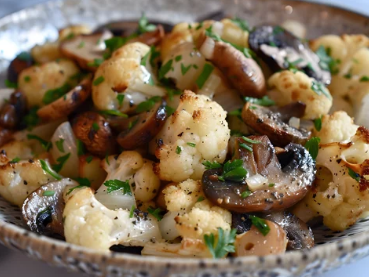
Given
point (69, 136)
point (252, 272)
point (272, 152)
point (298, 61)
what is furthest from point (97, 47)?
point (252, 272)

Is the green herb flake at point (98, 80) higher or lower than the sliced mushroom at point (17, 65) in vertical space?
higher

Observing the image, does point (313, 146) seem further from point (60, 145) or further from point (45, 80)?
point (45, 80)

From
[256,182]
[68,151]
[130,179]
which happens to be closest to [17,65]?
[68,151]

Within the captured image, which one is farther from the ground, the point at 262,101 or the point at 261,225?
the point at 262,101

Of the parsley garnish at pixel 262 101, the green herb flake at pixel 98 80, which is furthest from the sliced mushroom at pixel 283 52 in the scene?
the green herb flake at pixel 98 80

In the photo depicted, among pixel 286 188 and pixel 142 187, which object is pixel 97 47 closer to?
pixel 142 187

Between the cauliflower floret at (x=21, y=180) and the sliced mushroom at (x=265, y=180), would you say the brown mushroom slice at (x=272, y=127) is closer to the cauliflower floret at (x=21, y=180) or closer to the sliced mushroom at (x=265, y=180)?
the sliced mushroom at (x=265, y=180)
